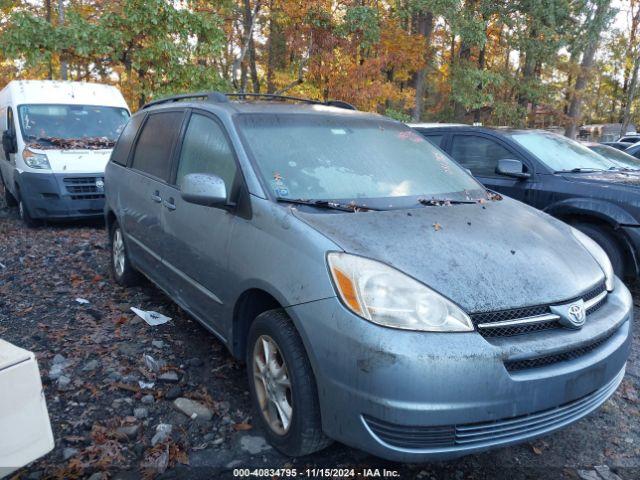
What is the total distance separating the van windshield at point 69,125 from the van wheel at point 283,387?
6878 mm

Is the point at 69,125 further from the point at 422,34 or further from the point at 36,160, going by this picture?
the point at 422,34

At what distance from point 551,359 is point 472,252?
601 millimetres

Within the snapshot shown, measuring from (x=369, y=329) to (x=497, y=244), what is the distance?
3.13 feet

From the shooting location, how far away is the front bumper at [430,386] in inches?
80.4

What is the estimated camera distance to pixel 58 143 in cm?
817

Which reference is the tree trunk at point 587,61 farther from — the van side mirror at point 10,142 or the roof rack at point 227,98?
the van side mirror at point 10,142

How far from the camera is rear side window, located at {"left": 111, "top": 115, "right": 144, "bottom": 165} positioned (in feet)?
15.9

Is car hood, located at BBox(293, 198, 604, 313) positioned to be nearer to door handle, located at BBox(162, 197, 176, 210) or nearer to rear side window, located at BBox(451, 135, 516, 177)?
door handle, located at BBox(162, 197, 176, 210)

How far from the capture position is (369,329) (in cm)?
209

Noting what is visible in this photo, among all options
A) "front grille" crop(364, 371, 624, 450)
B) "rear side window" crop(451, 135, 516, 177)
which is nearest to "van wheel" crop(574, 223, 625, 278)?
"rear side window" crop(451, 135, 516, 177)

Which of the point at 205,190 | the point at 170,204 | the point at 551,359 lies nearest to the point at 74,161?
the point at 170,204

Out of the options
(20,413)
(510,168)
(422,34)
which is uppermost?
(422,34)

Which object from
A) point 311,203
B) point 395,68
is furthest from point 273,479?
point 395,68

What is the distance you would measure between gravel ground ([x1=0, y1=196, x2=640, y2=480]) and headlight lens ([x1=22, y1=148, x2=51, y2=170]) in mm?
3506
